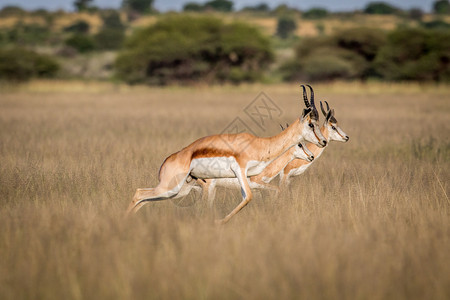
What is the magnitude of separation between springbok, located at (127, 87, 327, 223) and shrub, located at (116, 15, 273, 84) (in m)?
36.6

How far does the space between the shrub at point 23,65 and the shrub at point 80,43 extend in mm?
24452

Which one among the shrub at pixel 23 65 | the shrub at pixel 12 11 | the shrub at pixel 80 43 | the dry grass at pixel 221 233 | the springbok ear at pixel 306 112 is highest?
the shrub at pixel 12 11

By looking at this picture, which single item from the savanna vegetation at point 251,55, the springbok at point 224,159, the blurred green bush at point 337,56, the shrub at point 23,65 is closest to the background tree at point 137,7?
the savanna vegetation at point 251,55

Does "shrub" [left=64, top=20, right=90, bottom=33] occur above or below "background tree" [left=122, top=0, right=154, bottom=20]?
below

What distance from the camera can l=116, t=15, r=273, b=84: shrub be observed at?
42188 mm

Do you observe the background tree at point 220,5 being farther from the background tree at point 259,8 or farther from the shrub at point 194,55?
the shrub at point 194,55

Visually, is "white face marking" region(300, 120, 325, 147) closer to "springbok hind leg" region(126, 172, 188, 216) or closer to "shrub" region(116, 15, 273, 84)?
"springbok hind leg" region(126, 172, 188, 216)

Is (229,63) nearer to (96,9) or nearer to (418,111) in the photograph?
(418,111)

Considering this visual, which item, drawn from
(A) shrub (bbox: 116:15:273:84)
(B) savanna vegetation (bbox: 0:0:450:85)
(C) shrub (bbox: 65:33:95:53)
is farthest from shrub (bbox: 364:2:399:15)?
(A) shrub (bbox: 116:15:273:84)

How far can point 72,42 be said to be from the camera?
229 ft

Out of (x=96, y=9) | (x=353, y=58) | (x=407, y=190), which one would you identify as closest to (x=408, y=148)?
(x=407, y=190)

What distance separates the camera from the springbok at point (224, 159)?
223 inches

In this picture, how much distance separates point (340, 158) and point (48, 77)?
40090 millimetres

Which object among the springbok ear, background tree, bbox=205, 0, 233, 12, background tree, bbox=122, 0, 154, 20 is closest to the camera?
the springbok ear
